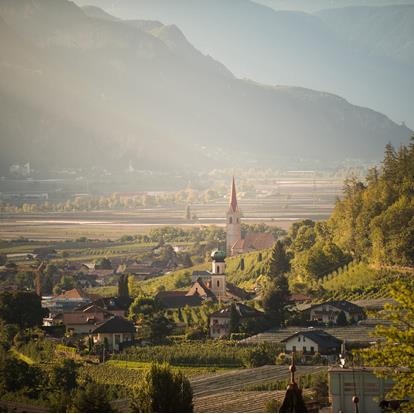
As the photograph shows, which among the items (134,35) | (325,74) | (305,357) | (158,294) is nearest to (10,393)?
(305,357)

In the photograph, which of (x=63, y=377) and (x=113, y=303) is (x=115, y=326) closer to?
(x=113, y=303)

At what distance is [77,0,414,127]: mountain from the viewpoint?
132m

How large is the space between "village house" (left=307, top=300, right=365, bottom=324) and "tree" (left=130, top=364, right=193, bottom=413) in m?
9.04

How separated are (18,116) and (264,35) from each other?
48.2 meters

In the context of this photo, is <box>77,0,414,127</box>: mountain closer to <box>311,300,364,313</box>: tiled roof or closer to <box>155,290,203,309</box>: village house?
<box>155,290,203,309</box>: village house

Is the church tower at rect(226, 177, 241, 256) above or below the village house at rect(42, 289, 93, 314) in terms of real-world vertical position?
above

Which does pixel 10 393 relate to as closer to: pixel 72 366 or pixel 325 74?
pixel 72 366

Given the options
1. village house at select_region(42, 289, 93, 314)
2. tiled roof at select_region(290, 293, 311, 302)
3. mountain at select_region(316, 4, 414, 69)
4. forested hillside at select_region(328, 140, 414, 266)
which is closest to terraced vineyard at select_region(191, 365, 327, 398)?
tiled roof at select_region(290, 293, 311, 302)

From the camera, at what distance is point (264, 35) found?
176 m

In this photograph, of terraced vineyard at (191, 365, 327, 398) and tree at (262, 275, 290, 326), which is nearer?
terraced vineyard at (191, 365, 327, 398)

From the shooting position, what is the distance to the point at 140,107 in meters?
176

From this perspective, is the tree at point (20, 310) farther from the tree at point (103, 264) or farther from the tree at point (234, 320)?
the tree at point (103, 264)

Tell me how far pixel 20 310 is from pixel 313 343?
311 inches

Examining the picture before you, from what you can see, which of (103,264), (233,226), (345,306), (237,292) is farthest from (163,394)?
(233,226)
